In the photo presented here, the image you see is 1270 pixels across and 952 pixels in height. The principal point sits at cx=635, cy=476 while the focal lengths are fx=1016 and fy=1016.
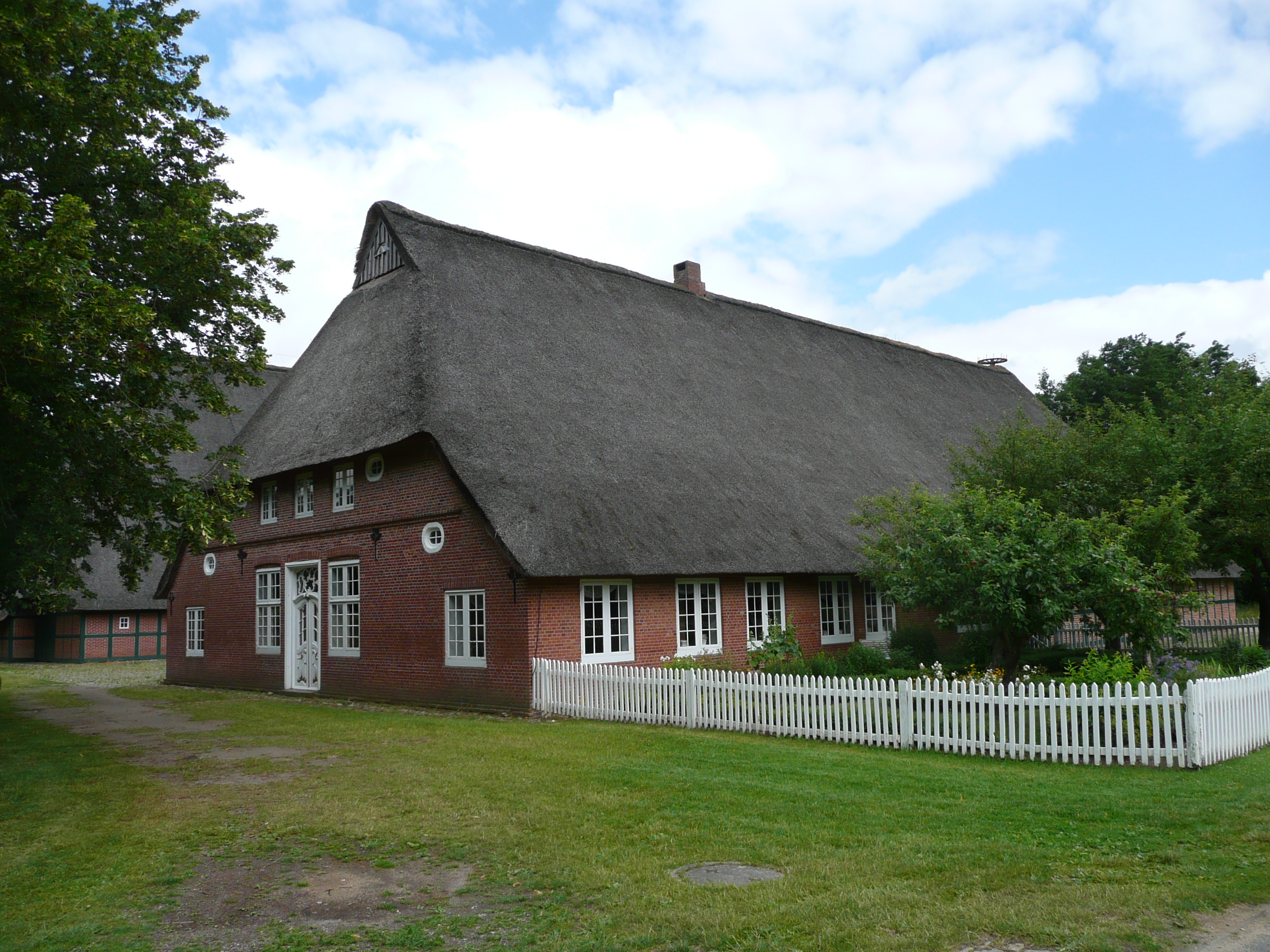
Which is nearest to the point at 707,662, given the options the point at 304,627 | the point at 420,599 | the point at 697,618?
the point at 697,618

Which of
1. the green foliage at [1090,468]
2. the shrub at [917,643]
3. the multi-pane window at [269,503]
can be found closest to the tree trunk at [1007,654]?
the green foliage at [1090,468]

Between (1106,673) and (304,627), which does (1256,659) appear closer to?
(1106,673)

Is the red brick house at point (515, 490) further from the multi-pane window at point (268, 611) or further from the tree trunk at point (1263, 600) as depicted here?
the tree trunk at point (1263, 600)

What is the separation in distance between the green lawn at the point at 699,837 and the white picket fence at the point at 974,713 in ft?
1.04

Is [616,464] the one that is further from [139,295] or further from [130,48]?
[130,48]

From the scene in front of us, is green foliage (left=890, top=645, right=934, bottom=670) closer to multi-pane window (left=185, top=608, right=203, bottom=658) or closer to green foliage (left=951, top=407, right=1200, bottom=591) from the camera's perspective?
green foliage (left=951, top=407, right=1200, bottom=591)


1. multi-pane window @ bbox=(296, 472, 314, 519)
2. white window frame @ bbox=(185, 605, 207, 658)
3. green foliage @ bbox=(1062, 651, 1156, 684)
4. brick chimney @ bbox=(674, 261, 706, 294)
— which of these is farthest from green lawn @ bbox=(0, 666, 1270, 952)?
brick chimney @ bbox=(674, 261, 706, 294)

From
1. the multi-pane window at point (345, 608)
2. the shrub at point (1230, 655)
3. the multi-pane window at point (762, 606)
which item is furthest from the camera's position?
the multi-pane window at point (345, 608)

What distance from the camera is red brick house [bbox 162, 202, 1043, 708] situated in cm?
1759

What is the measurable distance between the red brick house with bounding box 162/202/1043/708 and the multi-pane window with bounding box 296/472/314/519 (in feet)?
0.24

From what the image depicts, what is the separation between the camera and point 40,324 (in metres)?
10.1

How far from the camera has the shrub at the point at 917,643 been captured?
2200cm

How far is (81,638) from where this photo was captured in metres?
37.2

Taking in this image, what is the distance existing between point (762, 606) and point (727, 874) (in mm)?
13851
